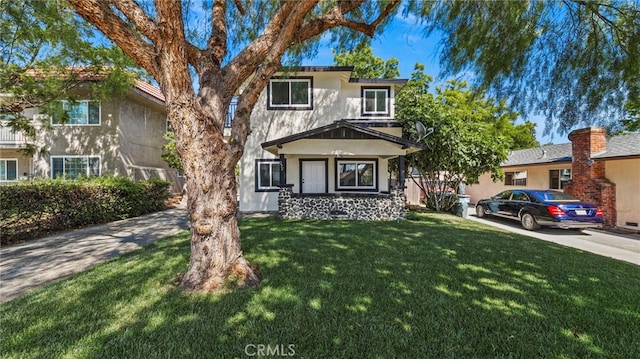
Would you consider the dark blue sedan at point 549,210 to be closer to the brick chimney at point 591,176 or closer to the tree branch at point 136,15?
the brick chimney at point 591,176

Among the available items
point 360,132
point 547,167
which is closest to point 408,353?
point 360,132

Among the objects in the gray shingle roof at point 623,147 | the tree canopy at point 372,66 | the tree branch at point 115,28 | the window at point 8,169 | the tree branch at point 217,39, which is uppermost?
the tree canopy at point 372,66

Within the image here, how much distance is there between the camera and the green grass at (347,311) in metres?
2.64

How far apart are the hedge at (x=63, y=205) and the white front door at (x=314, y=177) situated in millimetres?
7352

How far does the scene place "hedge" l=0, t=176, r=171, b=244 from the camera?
7.25 metres

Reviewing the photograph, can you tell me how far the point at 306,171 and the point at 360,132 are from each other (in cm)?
345

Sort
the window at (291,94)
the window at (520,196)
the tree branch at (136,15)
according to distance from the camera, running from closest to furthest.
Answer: the tree branch at (136,15) < the window at (520,196) < the window at (291,94)

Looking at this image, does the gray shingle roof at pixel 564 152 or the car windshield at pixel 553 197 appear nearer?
the car windshield at pixel 553 197

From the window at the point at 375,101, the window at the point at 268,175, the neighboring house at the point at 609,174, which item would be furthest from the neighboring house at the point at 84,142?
the neighboring house at the point at 609,174

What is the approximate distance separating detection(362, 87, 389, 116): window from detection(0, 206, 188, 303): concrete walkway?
1005 cm

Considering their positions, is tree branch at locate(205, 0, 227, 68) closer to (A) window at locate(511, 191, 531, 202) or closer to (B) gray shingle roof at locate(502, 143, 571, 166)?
(A) window at locate(511, 191, 531, 202)

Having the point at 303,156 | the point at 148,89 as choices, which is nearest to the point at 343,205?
the point at 303,156

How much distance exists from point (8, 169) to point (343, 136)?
1910cm

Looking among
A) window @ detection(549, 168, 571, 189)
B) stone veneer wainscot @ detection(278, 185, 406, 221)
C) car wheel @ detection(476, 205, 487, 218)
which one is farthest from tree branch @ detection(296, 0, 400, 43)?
window @ detection(549, 168, 571, 189)
